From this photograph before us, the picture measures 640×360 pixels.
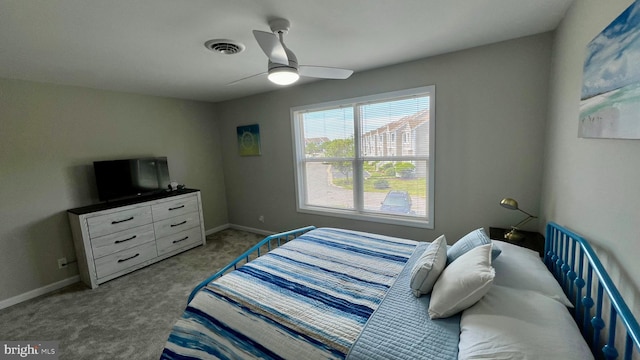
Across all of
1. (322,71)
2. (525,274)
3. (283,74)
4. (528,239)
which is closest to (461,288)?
(525,274)

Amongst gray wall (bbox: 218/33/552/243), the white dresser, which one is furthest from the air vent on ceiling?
the white dresser

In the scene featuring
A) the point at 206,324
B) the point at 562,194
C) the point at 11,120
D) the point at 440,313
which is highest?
the point at 11,120

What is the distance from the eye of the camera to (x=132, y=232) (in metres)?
3.14

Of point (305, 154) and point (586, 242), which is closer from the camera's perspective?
point (586, 242)

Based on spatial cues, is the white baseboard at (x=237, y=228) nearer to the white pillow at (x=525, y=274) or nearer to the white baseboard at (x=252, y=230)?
the white baseboard at (x=252, y=230)

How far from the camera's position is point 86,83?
2.95 meters

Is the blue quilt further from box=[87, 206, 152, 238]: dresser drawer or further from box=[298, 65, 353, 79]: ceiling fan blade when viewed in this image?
box=[87, 206, 152, 238]: dresser drawer

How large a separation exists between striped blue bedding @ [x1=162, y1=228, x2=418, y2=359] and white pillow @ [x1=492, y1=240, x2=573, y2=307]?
59cm

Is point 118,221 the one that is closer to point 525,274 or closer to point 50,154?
point 50,154

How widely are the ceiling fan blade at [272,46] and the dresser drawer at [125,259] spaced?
2.99 m

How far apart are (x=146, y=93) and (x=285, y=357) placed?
12.8ft

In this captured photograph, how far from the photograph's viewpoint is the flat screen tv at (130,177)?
312cm

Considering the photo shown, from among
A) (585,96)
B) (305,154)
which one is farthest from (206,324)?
(305,154)

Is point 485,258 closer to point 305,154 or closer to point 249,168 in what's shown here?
point 305,154
